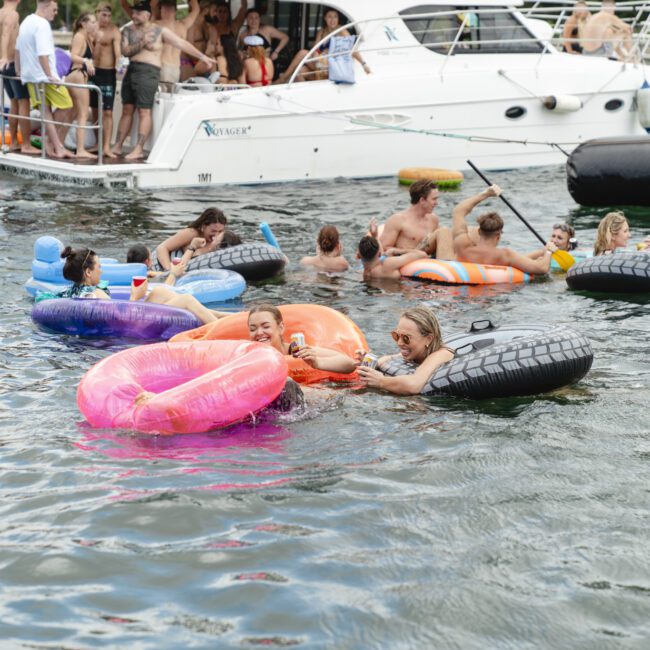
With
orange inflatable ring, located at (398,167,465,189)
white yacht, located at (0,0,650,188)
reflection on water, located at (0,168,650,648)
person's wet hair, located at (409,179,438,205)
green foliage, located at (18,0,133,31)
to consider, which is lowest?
reflection on water, located at (0,168,650,648)

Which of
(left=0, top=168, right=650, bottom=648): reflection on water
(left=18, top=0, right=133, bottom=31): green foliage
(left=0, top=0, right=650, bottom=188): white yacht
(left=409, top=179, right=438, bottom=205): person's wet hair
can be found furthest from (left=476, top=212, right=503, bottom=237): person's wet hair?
(left=18, top=0, right=133, bottom=31): green foliage

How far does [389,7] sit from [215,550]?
42.1 feet

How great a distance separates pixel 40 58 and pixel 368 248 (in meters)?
6.06

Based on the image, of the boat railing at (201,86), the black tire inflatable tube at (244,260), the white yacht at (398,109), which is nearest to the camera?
the black tire inflatable tube at (244,260)

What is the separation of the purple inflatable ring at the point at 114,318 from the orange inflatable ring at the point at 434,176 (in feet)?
24.8

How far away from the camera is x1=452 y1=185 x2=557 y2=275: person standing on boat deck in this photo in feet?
38.8

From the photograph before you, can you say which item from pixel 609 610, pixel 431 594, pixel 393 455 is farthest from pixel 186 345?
pixel 609 610

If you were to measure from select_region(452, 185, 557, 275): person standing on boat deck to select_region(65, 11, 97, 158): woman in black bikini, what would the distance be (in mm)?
5888

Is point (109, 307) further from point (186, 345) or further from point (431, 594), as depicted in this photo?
point (431, 594)

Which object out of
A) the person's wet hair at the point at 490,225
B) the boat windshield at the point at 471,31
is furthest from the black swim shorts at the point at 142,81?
the person's wet hair at the point at 490,225

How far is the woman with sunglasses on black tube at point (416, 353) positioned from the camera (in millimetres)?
7918

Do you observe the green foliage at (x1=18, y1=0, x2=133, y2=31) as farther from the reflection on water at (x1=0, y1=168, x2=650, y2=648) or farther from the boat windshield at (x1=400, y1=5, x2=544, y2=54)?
the reflection on water at (x1=0, y1=168, x2=650, y2=648)

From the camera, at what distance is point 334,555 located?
564 centimetres

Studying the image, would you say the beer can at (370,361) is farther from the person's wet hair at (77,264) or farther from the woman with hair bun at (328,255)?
the woman with hair bun at (328,255)
